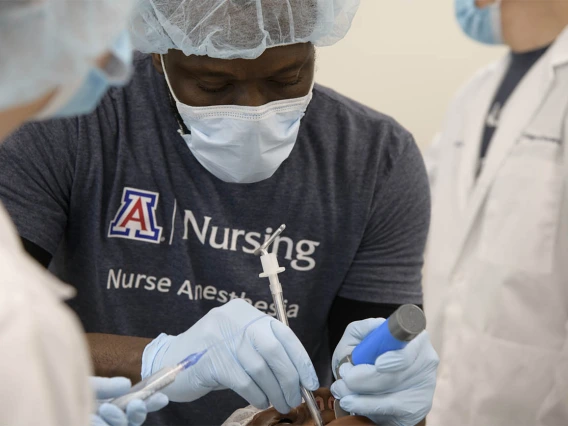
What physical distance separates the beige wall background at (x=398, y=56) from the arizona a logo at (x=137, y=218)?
4.75ft

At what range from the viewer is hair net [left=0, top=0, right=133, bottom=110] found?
1.71 ft

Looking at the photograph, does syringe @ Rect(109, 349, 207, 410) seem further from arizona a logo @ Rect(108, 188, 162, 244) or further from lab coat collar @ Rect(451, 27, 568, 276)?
lab coat collar @ Rect(451, 27, 568, 276)

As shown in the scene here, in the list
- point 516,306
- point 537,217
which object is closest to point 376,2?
point 537,217

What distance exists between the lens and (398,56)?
2576mm

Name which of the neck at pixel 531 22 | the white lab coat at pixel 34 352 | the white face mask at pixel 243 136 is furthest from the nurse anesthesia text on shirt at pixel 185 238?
the neck at pixel 531 22

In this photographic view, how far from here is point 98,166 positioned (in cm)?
116

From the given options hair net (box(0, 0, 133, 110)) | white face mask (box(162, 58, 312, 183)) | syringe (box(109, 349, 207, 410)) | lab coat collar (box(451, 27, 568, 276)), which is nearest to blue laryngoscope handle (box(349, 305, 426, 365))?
syringe (box(109, 349, 207, 410))

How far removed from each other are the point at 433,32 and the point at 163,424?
1898mm

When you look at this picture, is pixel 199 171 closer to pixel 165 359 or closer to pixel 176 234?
pixel 176 234

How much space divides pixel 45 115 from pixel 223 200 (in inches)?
26.2

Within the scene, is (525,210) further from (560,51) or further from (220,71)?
(220,71)

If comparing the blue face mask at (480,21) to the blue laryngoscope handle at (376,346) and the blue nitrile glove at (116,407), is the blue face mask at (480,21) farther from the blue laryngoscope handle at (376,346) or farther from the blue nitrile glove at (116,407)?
the blue nitrile glove at (116,407)

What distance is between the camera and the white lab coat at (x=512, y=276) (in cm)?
198

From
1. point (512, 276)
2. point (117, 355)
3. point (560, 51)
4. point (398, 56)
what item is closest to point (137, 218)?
point (117, 355)
